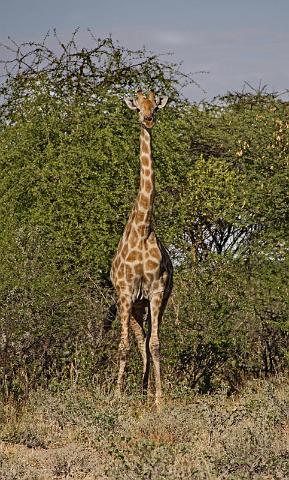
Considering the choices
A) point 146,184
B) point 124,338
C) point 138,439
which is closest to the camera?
point 138,439

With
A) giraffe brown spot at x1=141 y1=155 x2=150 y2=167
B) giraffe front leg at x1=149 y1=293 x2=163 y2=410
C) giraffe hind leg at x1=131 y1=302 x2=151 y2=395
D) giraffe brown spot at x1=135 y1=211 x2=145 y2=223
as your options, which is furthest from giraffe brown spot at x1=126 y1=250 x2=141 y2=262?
giraffe brown spot at x1=141 y1=155 x2=150 y2=167

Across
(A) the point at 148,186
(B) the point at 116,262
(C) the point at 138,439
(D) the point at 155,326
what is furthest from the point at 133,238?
(C) the point at 138,439

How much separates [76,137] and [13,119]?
1.74 meters

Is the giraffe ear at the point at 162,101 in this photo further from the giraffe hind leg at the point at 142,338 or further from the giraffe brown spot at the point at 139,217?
the giraffe hind leg at the point at 142,338

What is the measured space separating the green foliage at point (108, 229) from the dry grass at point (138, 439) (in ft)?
5.04

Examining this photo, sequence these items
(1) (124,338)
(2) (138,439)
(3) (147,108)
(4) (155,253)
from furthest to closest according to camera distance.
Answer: (4) (155,253) → (1) (124,338) → (3) (147,108) → (2) (138,439)

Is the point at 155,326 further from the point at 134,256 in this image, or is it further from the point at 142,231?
the point at 142,231

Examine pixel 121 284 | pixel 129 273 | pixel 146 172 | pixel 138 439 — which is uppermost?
pixel 146 172

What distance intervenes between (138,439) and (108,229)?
6.73 meters

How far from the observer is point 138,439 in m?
9.34

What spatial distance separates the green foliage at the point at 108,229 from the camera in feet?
42.8

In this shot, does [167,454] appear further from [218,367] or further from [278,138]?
[278,138]

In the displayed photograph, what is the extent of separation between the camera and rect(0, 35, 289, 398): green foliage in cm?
1305

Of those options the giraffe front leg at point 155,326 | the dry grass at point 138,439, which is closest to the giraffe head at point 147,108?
the giraffe front leg at point 155,326
